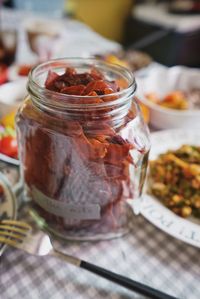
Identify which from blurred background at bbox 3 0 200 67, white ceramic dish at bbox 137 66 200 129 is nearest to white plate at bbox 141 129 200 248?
white ceramic dish at bbox 137 66 200 129

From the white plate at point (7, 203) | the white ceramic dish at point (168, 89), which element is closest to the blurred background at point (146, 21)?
the white ceramic dish at point (168, 89)

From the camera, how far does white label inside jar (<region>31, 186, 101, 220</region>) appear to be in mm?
446

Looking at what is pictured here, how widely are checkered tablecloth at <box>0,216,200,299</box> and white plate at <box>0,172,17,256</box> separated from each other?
0.05 m

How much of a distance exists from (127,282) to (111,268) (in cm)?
A: 4

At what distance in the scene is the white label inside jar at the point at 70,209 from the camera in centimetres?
45

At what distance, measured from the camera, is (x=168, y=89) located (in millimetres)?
892

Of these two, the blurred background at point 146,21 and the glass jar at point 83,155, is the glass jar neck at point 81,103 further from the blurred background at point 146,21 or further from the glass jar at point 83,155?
the blurred background at point 146,21

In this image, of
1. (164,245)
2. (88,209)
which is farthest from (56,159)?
(164,245)

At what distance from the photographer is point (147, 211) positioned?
499 mm

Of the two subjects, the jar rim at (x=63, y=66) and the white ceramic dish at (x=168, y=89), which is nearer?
the jar rim at (x=63, y=66)

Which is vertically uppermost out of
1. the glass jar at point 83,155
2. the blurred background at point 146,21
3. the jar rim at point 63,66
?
the jar rim at point 63,66

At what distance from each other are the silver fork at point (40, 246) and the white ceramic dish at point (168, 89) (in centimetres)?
37

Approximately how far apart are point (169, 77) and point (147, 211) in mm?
488

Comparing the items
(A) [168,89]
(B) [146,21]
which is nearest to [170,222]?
(A) [168,89]
